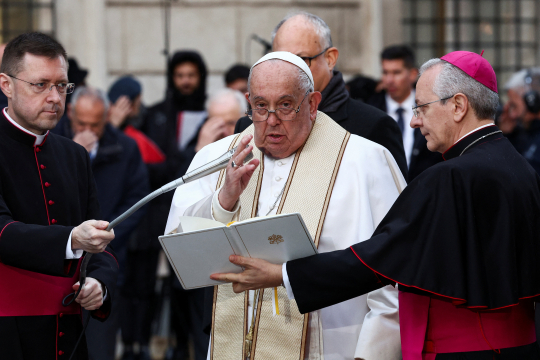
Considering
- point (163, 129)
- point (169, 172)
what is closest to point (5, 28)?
point (163, 129)

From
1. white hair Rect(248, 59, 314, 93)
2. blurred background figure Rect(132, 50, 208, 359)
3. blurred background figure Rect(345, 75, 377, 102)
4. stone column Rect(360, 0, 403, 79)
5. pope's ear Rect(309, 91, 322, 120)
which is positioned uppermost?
stone column Rect(360, 0, 403, 79)

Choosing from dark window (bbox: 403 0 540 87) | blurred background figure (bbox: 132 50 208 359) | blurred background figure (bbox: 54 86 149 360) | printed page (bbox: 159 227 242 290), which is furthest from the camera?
dark window (bbox: 403 0 540 87)

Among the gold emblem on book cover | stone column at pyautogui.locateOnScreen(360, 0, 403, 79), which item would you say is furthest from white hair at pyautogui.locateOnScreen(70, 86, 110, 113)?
stone column at pyautogui.locateOnScreen(360, 0, 403, 79)

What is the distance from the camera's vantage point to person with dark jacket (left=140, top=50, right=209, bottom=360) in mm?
5852

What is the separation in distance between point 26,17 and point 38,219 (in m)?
6.42

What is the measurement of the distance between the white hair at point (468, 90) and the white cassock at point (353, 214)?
0.57 m

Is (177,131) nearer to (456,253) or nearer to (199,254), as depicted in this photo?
(199,254)

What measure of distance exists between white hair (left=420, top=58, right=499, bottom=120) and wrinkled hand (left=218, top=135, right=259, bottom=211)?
30.3 inches

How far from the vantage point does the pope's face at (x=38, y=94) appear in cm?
314

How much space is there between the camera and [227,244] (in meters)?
2.88

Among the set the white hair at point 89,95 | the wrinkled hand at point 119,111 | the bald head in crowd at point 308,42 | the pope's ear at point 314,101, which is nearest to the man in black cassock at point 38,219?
the pope's ear at point 314,101

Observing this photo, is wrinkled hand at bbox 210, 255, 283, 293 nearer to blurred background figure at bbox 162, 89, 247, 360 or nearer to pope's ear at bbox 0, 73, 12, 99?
pope's ear at bbox 0, 73, 12, 99

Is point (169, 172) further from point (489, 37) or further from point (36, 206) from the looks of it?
point (489, 37)

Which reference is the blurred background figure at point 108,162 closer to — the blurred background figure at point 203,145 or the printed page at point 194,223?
the blurred background figure at point 203,145
